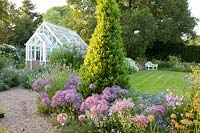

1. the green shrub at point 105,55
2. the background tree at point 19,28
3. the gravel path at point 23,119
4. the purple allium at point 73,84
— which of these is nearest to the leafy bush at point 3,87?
the gravel path at point 23,119

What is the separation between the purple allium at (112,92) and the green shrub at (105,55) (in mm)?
394

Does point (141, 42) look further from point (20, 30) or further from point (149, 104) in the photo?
point (149, 104)

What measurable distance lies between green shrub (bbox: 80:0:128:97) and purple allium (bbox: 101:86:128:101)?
0.39 m

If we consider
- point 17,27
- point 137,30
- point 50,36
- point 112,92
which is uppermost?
point 17,27

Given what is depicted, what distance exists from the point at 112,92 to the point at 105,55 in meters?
0.75

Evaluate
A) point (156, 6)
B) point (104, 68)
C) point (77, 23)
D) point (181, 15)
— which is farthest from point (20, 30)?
point (104, 68)

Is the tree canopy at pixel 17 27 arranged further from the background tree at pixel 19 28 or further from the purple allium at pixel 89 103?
the purple allium at pixel 89 103

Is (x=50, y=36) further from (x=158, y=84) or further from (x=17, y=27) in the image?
(x=17, y=27)

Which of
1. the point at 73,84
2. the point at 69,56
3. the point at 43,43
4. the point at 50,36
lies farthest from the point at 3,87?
the point at 50,36

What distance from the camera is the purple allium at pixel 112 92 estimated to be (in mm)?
5050

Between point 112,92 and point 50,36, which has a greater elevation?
point 50,36

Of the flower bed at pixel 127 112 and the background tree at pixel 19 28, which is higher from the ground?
the background tree at pixel 19 28

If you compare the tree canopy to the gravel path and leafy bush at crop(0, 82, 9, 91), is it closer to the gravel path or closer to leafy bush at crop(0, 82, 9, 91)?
leafy bush at crop(0, 82, 9, 91)

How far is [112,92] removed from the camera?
5.30 meters
